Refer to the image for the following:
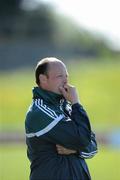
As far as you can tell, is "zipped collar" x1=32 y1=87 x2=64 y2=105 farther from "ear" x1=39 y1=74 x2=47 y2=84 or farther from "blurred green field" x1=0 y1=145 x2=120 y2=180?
"blurred green field" x1=0 y1=145 x2=120 y2=180

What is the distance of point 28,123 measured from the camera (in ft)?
21.1

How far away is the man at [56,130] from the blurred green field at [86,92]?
13731 millimetres

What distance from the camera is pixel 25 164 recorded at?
15.0 m

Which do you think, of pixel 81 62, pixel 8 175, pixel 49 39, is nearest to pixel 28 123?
pixel 8 175

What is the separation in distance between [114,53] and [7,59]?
17.3 ft

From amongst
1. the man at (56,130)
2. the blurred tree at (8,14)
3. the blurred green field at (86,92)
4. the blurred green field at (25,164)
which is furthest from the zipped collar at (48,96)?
the blurred tree at (8,14)

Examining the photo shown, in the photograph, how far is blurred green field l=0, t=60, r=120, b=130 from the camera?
23.0 metres

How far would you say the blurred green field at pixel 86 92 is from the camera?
23.0m

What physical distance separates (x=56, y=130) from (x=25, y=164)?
8734mm

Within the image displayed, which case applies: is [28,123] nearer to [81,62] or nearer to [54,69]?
[54,69]

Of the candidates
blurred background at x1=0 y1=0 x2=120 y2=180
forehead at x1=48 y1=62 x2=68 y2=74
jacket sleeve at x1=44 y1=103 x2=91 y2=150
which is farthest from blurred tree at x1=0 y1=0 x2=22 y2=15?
jacket sleeve at x1=44 y1=103 x2=91 y2=150

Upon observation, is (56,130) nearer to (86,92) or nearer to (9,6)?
(86,92)

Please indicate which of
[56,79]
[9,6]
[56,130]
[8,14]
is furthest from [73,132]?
[9,6]

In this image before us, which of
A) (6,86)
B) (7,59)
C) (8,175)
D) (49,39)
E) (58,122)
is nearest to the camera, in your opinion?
(58,122)
